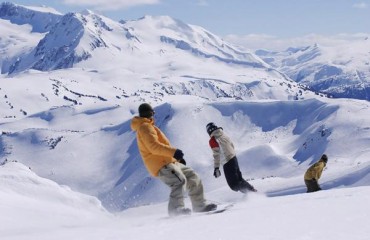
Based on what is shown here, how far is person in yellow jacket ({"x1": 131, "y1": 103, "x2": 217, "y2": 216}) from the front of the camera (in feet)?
35.4

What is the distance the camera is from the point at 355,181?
144 ft

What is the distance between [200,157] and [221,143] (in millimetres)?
177105

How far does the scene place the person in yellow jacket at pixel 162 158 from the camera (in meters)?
10.8

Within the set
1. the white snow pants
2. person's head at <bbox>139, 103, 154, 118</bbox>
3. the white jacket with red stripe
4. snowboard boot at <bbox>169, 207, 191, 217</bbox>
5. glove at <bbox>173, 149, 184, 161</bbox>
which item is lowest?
snowboard boot at <bbox>169, 207, 191, 217</bbox>

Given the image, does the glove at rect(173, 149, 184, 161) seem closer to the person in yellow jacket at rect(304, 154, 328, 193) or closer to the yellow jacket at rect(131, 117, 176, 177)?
the yellow jacket at rect(131, 117, 176, 177)

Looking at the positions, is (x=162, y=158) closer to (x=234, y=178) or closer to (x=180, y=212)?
(x=180, y=212)

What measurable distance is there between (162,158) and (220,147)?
386cm

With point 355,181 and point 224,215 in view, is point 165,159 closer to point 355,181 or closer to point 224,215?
point 224,215

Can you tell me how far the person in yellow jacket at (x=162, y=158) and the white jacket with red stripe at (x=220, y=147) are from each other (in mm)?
Result: 3102

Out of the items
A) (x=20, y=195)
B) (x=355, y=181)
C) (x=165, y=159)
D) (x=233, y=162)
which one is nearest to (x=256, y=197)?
(x=233, y=162)

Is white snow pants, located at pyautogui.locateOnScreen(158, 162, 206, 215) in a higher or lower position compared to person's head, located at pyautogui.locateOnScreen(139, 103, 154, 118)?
lower

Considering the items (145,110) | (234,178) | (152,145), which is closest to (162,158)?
(152,145)

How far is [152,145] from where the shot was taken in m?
10.8

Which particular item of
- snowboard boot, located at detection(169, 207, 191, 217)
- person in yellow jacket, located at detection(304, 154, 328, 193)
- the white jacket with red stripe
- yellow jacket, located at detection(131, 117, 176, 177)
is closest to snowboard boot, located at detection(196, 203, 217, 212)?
snowboard boot, located at detection(169, 207, 191, 217)
